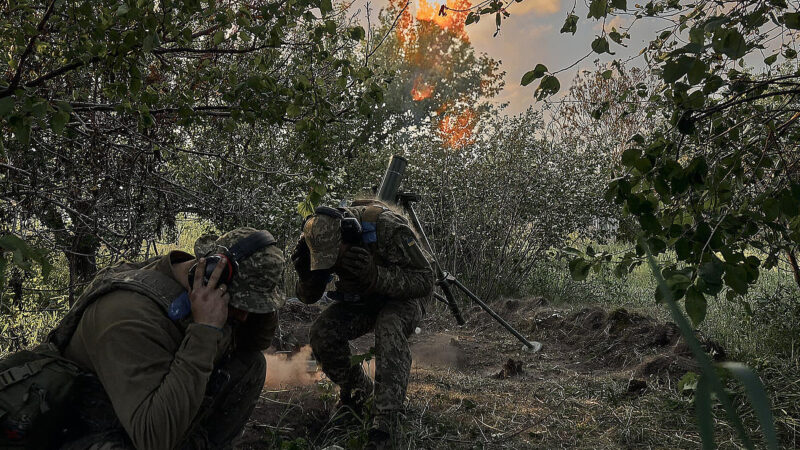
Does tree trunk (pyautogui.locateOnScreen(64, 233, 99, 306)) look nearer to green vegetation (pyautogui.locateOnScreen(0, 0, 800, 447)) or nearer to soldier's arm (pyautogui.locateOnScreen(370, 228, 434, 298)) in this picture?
green vegetation (pyautogui.locateOnScreen(0, 0, 800, 447))

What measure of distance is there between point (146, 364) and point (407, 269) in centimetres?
199

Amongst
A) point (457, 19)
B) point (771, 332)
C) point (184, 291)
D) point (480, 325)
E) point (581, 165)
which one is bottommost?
point (480, 325)

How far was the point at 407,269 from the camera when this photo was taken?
3729mm

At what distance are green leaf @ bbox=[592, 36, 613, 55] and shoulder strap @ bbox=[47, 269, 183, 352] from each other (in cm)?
182

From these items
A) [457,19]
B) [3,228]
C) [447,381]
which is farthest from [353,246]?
[457,19]

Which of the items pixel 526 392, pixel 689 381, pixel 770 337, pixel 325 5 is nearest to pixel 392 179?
pixel 526 392

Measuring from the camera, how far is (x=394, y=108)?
Answer: 635 inches

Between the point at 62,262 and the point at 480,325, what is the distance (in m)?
5.18

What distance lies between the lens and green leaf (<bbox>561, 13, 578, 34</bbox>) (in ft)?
7.15

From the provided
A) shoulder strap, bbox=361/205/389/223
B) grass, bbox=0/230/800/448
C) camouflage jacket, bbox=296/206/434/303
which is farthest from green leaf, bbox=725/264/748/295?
shoulder strap, bbox=361/205/389/223

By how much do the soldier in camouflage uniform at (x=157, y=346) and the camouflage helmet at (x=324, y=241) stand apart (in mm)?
842

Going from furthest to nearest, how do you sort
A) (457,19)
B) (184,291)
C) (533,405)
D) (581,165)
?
(457,19) < (581,165) < (533,405) < (184,291)

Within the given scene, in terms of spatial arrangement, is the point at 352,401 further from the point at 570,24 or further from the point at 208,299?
the point at 570,24

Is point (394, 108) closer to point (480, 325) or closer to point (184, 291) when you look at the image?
point (480, 325)
